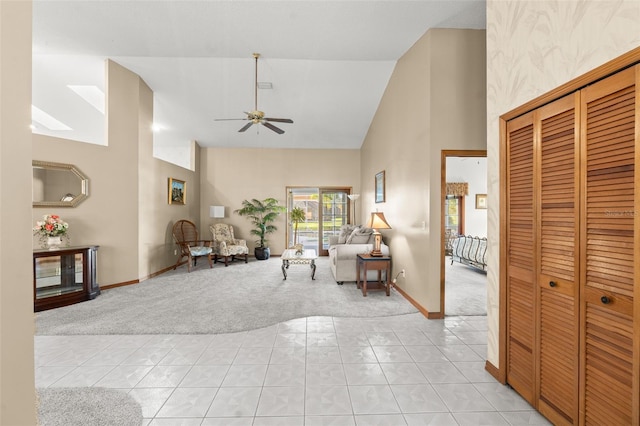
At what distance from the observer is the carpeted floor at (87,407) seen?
1786 mm

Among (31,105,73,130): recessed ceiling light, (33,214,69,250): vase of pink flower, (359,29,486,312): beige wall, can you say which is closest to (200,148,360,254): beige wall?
(31,105,73,130): recessed ceiling light

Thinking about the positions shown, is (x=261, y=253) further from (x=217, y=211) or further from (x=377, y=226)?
(x=377, y=226)

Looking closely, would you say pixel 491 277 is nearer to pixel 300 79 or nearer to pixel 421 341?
pixel 421 341

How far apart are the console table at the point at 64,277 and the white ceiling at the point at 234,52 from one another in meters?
3.11

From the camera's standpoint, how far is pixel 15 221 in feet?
2.38

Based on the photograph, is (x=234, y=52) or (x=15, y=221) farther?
(x=234, y=52)

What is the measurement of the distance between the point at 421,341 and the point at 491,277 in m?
1.03

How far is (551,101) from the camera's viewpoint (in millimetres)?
1785

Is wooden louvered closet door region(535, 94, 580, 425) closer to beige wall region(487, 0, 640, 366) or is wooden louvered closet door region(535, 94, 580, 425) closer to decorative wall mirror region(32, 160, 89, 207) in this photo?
beige wall region(487, 0, 640, 366)

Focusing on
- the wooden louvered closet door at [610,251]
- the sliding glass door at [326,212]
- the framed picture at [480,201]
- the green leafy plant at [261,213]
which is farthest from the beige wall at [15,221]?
the framed picture at [480,201]

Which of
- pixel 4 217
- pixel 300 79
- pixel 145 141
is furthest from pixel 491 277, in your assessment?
pixel 145 141

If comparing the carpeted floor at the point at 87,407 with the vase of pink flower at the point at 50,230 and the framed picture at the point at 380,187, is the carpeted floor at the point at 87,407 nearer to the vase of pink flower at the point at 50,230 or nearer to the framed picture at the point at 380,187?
the vase of pink flower at the point at 50,230

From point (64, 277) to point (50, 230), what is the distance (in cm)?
71

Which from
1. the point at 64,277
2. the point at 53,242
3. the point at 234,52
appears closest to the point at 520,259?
the point at 234,52
